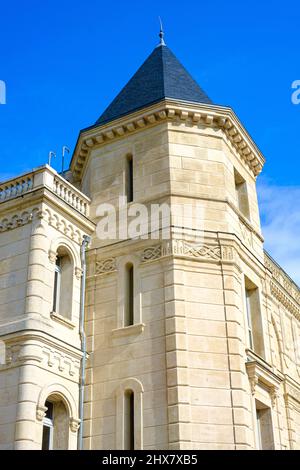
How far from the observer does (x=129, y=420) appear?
61.3ft

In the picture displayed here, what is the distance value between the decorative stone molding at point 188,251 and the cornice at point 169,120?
4438 millimetres

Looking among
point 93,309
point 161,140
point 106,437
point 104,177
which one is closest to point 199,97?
point 161,140

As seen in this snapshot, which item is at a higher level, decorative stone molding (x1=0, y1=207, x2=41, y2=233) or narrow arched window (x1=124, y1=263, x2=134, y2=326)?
decorative stone molding (x1=0, y1=207, x2=41, y2=233)

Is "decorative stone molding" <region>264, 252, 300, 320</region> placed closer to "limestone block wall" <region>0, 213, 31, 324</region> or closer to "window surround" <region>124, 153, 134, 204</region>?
"window surround" <region>124, 153, 134, 204</region>

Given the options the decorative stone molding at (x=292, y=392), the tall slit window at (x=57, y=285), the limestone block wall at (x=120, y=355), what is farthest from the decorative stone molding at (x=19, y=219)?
the decorative stone molding at (x=292, y=392)

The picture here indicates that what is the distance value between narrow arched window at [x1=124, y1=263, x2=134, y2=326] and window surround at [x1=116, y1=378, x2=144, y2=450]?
190 centimetres

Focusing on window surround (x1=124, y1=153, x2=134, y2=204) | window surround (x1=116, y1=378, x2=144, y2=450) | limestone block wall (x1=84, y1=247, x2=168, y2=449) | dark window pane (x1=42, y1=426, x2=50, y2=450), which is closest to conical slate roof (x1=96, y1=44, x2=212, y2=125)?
window surround (x1=124, y1=153, x2=134, y2=204)

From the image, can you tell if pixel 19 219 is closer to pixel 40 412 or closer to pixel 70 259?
pixel 70 259

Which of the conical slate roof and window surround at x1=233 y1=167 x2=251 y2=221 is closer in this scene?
the conical slate roof

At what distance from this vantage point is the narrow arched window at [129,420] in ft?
60.1

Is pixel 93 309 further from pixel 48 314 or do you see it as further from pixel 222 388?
pixel 222 388

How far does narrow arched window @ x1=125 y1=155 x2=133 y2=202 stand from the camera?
72.7ft

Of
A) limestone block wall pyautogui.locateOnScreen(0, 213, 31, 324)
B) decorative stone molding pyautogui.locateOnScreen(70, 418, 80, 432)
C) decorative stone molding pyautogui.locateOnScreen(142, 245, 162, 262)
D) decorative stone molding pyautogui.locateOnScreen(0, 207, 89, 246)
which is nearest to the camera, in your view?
decorative stone molding pyautogui.locateOnScreen(70, 418, 80, 432)

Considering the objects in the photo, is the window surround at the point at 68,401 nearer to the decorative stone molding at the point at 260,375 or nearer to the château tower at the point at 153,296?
the château tower at the point at 153,296
